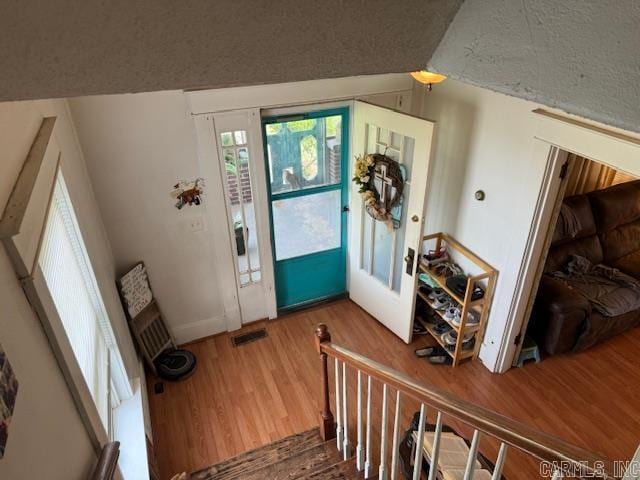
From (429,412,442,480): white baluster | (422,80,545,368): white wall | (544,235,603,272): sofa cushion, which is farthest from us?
(544,235,603,272): sofa cushion

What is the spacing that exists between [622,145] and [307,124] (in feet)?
6.87

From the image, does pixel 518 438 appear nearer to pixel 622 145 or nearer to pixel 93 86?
pixel 93 86

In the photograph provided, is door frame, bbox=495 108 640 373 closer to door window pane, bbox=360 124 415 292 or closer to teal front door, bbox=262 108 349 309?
door window pane, bbox=360 124 415 292

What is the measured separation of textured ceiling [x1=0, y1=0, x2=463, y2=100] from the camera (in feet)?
1.88

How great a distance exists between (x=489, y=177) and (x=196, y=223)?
7.12 feet

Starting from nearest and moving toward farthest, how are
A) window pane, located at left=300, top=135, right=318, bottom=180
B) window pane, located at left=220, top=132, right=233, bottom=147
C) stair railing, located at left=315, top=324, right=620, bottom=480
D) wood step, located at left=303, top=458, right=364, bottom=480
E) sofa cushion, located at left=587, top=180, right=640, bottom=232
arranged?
stair railing, located at left=315, top=324, right=620, bottom=480 → wood step, located at left=303, top=458, right=364, bottom=480 → window pane, located at left=220, top=132, right=233, bottom=147 → window pane, located at left=300, top=135, right=318, bottom=180 → sofa cushion, located at left=587, top=180, right=640, bottom=232

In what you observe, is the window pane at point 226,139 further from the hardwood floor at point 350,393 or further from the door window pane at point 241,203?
the hardwood floor at point 350,393

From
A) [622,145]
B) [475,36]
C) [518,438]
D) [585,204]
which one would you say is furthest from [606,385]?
[475,36]

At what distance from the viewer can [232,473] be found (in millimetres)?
2582

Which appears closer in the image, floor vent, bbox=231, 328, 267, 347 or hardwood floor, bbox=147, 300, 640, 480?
hardwood floor, bbox=147, 300, 640, 480

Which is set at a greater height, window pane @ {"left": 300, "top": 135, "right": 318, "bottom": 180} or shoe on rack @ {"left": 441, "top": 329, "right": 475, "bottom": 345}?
window pane @ {"left": 300, "top": 135, "right": 318, "bottom": 180}

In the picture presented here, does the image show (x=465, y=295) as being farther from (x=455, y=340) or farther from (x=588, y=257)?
(x=588, y=257)

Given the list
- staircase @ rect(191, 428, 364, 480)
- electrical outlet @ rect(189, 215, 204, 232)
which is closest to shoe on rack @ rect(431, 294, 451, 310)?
staircase @ rect(191, 428, 364, 480)

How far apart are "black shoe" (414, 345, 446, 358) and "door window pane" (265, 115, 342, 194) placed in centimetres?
158
